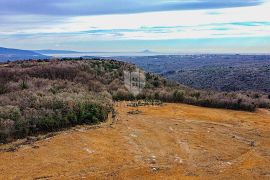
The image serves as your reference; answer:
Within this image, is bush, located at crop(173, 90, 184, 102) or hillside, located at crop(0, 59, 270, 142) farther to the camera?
bush, located at crop(173, 90, 184, 102)

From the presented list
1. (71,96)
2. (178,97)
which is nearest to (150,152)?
(71,96)

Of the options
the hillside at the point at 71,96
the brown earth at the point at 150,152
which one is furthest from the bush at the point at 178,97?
the brown earth at the point at 150,152

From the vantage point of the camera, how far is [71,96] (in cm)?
2189

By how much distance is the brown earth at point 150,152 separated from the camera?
1305 centimetres

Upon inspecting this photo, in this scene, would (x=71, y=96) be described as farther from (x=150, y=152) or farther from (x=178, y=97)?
(x=178, y=97)

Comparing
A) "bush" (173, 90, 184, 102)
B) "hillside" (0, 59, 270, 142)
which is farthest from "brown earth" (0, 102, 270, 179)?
"bush" (173, 90, 184, 102)

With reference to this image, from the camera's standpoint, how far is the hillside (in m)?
17.6

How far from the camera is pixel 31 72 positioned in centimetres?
3381

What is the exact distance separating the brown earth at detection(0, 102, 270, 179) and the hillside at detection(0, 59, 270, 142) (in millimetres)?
1075

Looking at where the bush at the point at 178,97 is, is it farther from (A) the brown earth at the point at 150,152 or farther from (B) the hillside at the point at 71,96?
(A) the brown earth at the point at 150,152

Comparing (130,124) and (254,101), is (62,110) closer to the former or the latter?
(130,124)

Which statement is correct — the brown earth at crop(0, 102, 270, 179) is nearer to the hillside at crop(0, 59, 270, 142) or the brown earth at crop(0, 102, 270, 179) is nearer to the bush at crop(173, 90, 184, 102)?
the hillside at crop(0, 59, 270, 142)

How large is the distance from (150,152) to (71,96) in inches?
308

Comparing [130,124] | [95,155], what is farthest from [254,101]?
[95,155]
